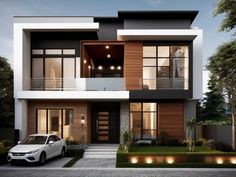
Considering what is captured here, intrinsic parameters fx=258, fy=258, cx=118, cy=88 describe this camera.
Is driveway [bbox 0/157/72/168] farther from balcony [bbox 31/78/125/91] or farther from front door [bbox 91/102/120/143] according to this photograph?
front door [bbox 91/102/120/143]

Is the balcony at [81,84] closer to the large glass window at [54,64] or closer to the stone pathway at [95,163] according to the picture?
the large glass window at [54,64]

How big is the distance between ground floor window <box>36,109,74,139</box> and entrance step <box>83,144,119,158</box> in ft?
6.99

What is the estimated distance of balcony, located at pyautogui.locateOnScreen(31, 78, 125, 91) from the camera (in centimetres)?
1739

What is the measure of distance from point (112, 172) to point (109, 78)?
23.9 feet

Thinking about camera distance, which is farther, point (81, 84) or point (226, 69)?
point (81, 84)

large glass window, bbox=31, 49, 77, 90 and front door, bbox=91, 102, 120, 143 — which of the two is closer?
large glass window, bbox=31, 49, 77, 90

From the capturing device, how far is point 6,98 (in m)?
23.7

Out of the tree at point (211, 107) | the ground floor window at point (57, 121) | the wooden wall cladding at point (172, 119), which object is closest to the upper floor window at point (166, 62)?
the wooden wall cladding at point (172, 119)

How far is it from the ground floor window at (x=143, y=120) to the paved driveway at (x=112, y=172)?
19.6 ft

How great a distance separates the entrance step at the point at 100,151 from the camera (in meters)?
15.9

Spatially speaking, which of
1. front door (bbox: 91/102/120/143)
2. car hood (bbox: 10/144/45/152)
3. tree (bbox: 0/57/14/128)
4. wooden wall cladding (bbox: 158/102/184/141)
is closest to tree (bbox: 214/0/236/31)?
wooden wall cladding (bbox: 158/102/184/141)

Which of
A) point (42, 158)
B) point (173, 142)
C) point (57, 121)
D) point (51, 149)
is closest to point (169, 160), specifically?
point (173, 142)

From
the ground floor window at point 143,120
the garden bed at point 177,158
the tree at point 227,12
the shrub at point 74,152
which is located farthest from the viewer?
the ground floor window at point 143,120

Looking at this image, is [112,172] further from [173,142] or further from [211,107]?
[211,107]
